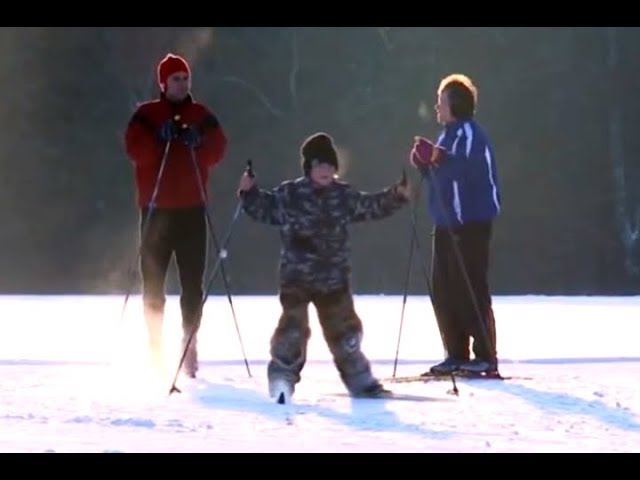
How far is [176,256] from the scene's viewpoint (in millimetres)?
7629

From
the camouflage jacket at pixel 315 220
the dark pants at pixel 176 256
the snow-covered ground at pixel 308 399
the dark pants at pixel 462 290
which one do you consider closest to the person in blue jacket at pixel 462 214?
the dark pants at pixel 462 290

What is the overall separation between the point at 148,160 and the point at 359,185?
14158mm

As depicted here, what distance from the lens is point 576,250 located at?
73.2 ft

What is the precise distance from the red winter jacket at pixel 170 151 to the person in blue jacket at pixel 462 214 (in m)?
1.13

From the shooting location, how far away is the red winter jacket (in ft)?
24.7

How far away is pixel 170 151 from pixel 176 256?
0.52 metres

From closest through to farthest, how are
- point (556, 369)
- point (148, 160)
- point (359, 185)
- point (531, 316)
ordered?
1. point (148, 160)
2. point (556, 369)
3. point (531, 316)
4. point (359, 185)

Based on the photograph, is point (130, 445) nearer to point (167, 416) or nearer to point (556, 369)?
point (167, 416)

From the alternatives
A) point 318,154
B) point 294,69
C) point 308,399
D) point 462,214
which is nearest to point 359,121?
point 294,69

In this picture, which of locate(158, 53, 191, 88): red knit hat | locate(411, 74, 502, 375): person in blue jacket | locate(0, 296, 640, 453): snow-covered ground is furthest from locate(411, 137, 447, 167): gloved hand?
locate(158, 53, 191, 88): red knit hat

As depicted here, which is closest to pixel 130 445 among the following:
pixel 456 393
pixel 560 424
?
pixel 560 424

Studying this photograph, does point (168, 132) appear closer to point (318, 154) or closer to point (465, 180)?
point (318, 154)

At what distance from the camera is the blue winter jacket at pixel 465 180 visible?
7984 mm

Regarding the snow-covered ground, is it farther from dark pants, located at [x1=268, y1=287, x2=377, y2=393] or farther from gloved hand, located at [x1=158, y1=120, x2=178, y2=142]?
gloved hand, located at [x1=158, y1=120, x2=178, y2=142]
